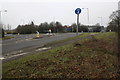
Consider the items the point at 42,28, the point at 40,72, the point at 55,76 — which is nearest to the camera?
→ the point at 55,76

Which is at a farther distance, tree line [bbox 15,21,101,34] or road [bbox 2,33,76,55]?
tree line [bbox 15,21,101,34]

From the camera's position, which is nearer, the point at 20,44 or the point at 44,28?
the point at 20,44

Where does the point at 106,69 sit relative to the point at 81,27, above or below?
below

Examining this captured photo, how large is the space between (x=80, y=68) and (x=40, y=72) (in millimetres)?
1428

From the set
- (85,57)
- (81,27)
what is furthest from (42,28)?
(85,57)

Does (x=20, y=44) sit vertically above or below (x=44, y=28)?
below

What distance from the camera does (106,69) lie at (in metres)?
5.25

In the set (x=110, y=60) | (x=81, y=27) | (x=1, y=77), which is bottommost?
(x=1, y=77)

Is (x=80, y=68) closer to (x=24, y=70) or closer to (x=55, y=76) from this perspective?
(x=55, y=76)

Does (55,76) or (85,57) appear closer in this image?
(55,76)

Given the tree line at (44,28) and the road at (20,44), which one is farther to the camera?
the tree line at (44,28)

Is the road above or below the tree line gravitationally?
below

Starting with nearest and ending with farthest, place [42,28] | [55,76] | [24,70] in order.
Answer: [55,76] → [24,70] → [42,28]

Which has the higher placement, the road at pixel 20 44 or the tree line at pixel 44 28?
the tree line at pixel 44 28
